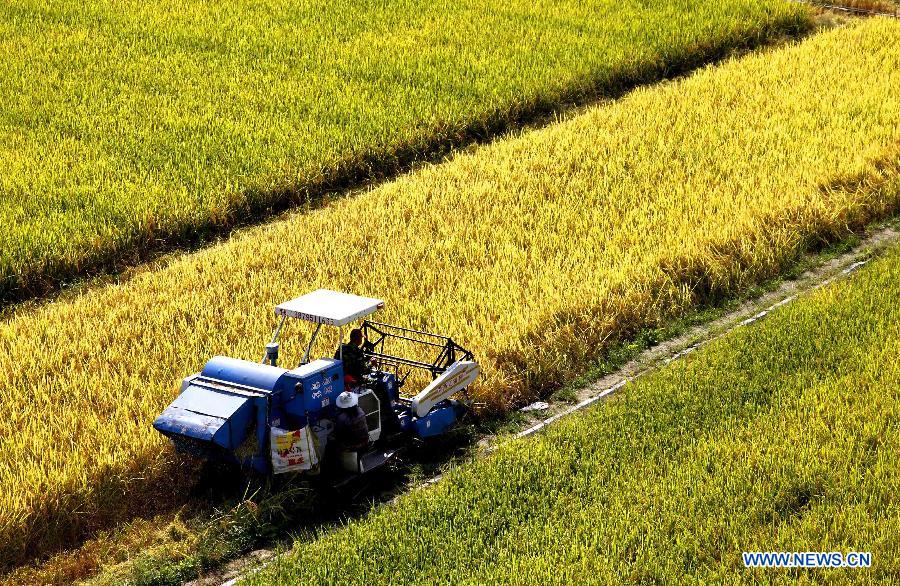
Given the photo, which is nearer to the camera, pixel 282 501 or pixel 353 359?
pixel 282 501

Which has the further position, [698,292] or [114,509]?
[698,292]

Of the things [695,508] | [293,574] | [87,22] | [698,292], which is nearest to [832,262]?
[698,292]

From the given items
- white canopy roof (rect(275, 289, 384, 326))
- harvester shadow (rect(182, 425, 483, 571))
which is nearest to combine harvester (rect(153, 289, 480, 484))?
white canopy roof (rect(275, 289, 384, 326))

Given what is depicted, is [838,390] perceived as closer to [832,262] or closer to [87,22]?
[832,262]

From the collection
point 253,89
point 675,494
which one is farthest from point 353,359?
point 253,89

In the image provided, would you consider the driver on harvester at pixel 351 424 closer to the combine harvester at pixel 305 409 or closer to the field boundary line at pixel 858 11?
the combine harvester at pixel 305 409

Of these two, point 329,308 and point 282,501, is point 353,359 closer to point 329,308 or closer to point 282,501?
point 329,308
